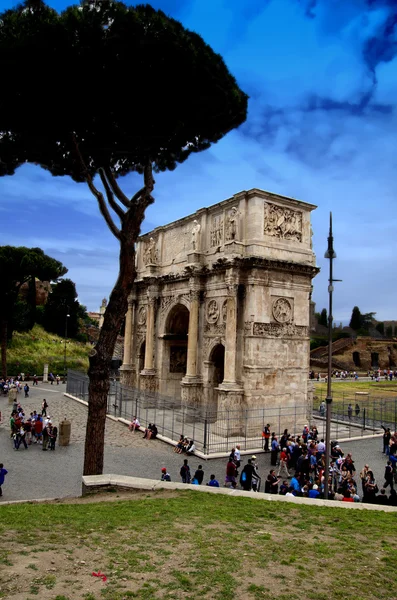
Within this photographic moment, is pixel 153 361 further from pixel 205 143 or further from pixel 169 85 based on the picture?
pixel 169 85

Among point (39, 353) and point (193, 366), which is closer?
point (193, 366)

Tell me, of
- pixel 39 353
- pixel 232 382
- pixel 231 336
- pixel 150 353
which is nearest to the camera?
pixel 232 382

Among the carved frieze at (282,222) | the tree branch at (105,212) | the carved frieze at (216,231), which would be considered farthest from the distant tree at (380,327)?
the tree branch at (105,212)

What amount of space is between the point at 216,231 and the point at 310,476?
13819 mm

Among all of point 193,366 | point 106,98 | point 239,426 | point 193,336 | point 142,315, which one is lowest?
point 239,426

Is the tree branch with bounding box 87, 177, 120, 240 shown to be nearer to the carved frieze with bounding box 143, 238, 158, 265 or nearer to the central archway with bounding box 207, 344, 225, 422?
the central archway with bounding box 207, 344, 225, 422

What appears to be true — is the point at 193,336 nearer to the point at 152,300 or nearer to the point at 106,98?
the point at 152,300

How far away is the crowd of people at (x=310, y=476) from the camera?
37.5ft

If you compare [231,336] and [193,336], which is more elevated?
[193,336]

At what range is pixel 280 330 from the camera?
2227 centimetres

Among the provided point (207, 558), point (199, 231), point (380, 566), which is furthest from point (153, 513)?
point (199, 231)

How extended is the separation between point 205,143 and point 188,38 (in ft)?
10.8

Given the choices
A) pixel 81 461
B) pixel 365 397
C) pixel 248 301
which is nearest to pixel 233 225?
pixel 248 301

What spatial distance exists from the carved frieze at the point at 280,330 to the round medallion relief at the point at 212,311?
294 cm
